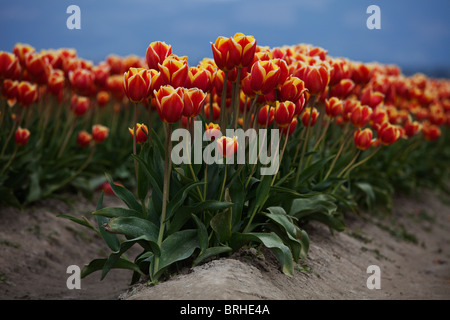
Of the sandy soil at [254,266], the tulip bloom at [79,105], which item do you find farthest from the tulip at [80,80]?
the sandy soil at [254,266]

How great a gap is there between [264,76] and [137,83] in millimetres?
650

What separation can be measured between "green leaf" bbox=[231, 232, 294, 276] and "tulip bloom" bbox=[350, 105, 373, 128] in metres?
1.36

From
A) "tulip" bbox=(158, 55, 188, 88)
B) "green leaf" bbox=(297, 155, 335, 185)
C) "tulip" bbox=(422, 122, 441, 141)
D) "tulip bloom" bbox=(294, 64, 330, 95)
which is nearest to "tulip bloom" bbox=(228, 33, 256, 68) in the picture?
"tulip" bbox=(158, 55, 188, 88)

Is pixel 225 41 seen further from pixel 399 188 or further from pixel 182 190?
pixel 399 188

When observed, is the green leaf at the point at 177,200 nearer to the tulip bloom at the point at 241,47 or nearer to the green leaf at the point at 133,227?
the green leaf at the point at 133,227

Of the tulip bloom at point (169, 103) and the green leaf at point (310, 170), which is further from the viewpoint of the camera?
the green leaf at point (310, 170)

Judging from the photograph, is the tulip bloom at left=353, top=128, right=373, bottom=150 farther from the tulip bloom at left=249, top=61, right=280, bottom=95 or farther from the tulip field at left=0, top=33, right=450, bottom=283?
the tulip bloom at left=249, top=61, right=280, bottom=95

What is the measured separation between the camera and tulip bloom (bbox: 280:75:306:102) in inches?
112

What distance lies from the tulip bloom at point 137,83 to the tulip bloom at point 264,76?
540 millimetres

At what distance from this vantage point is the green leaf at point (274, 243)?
9.22ft

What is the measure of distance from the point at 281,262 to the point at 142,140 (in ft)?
3.47

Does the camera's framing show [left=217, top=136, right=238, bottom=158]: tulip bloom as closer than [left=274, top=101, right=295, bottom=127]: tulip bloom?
Yes

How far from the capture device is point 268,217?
3.14 meters
